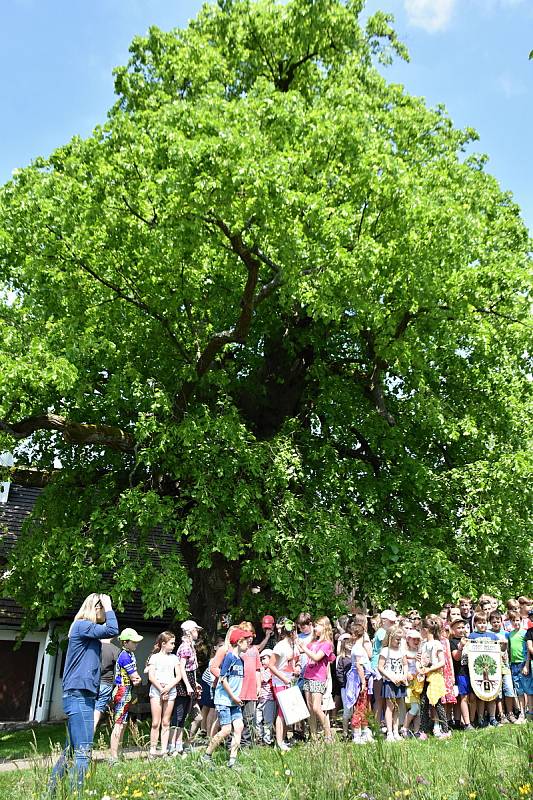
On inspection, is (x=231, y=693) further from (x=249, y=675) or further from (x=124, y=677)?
(x=124, y=677)

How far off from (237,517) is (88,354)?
4.04 metres

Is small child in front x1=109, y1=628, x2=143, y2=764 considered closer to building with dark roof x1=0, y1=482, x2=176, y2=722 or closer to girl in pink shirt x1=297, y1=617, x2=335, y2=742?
girl in pink shirt x1=297, y1=617, x2=335, y2=742

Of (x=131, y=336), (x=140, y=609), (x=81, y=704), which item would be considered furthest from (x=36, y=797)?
(x=140, y=609)

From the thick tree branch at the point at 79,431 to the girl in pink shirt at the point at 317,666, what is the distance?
19.6 feet

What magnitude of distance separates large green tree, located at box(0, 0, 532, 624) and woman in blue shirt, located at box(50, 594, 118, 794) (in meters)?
5.09

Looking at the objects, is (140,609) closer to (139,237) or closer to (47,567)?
(47,567)

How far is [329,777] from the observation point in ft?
17.7

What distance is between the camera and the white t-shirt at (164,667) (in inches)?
414

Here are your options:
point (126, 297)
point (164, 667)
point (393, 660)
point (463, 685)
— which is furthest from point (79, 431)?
point (463, 685)

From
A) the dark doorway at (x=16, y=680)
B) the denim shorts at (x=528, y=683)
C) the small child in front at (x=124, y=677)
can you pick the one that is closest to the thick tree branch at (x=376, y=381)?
the denim shorts at (x=528, y=683)

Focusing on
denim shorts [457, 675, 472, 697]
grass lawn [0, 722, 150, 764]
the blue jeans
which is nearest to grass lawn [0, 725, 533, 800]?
the blue jeans

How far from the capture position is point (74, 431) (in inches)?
573

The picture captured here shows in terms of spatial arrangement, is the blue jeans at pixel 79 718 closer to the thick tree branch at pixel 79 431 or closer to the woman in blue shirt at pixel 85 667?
the woman in blue shirt at pixel 85 667

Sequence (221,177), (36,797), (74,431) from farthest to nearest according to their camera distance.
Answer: (74,431) → (221,177) → (36,797)
